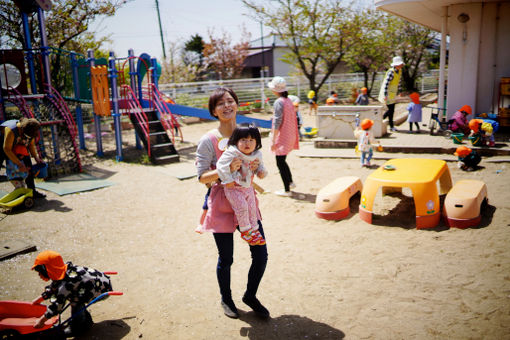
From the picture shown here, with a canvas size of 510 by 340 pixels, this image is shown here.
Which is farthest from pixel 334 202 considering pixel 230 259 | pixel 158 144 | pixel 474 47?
pixel 474 47

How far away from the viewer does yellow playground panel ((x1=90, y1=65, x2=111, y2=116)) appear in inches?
393

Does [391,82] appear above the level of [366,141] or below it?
above

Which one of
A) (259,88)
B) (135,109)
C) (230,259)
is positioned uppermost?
(259,88)

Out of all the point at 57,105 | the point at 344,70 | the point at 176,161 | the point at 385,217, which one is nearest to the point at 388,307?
the point at 385,217

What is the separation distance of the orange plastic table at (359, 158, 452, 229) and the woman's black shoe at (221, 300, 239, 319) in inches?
93.6

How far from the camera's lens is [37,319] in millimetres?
3000

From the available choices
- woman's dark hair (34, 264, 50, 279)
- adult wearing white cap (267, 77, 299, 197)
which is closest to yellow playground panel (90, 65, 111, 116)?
adult wearing white cap (267, 77, 299, 197)

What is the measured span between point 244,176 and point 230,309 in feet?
3.81

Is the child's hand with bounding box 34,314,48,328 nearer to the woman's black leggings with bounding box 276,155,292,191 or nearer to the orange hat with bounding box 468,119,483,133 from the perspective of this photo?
the woman's black leggings with bounding box 276,155,292,191

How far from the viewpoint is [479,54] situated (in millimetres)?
9859

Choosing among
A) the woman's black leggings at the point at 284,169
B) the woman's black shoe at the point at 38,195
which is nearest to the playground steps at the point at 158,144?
the woman's black shoe at the point at 38,195

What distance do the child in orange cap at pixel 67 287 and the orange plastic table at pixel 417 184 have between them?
3.15m

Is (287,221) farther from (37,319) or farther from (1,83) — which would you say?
(1,83)

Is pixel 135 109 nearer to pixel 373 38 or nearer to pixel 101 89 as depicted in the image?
pixel 101 89
